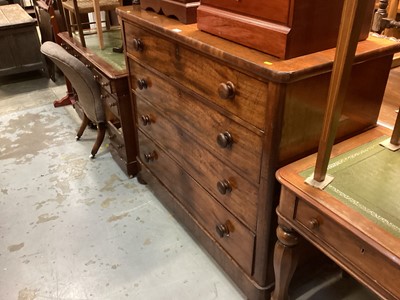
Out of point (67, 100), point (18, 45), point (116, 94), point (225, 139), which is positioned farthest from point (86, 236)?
point (18, 45)

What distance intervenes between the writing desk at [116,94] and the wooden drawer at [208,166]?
216 mm

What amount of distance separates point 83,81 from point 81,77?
1.4 inches

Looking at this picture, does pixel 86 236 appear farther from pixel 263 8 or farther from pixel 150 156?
pixel 263 8

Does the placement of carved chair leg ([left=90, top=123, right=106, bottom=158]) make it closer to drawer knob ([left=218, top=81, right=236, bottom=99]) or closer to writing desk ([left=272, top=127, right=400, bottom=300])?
drawer knob ([left=218, top=81, right=236, bottom=99])

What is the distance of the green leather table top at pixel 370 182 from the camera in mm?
933

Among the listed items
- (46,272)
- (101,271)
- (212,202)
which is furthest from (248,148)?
(46,272)

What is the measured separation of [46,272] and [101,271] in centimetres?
27

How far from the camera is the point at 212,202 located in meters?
1.57

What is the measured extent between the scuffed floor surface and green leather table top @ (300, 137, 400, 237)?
0.80 meters

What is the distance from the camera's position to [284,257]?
121 cm

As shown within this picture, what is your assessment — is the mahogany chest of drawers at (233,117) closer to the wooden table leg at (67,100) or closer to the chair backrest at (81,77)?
the chair backrest at (81,77)

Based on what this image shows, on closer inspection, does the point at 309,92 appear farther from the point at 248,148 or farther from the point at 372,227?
the point at 372,227

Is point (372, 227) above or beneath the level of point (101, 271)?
above

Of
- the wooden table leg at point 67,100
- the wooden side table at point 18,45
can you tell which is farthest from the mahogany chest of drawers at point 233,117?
Answer: the wooden side table at point 18,45
